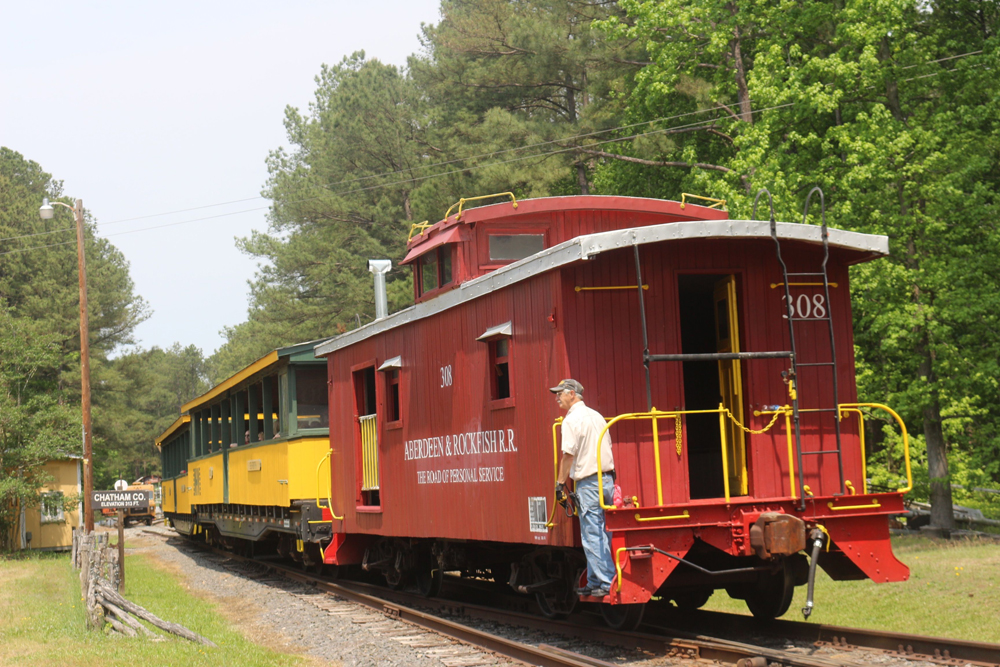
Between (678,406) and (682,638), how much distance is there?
1861 mm

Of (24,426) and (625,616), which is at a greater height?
(24,426)

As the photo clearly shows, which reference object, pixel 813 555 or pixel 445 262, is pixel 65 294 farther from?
pixel 813 555

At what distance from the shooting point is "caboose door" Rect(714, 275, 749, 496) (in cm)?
882

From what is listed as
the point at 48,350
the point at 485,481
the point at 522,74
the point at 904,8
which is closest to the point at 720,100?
the point at 904,8

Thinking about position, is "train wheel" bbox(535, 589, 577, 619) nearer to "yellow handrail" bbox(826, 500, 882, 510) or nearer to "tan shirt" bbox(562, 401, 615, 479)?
"tan shirt" bbox(562, 401, 615, 479)

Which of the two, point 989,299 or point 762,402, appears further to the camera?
point 989,299

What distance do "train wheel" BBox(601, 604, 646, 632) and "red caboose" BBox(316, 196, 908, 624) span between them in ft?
0.07

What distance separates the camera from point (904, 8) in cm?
1994

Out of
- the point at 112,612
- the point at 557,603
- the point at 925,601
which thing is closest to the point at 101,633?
the point at 112,612

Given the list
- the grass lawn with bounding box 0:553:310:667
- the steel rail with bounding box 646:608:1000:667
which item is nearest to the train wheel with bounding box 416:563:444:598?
the grass lawn with bounding box 0:553:310:667

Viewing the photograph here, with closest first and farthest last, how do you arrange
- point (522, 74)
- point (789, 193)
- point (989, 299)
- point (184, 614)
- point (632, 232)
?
point (632, 232) < point (184, 614) < point (989, 299) < point (789, 193) < point (522, 74)

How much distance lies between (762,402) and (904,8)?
46.3 ft

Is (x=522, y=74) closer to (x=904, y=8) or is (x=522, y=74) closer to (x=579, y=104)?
(x=579, y=104)

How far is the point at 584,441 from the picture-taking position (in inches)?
315
